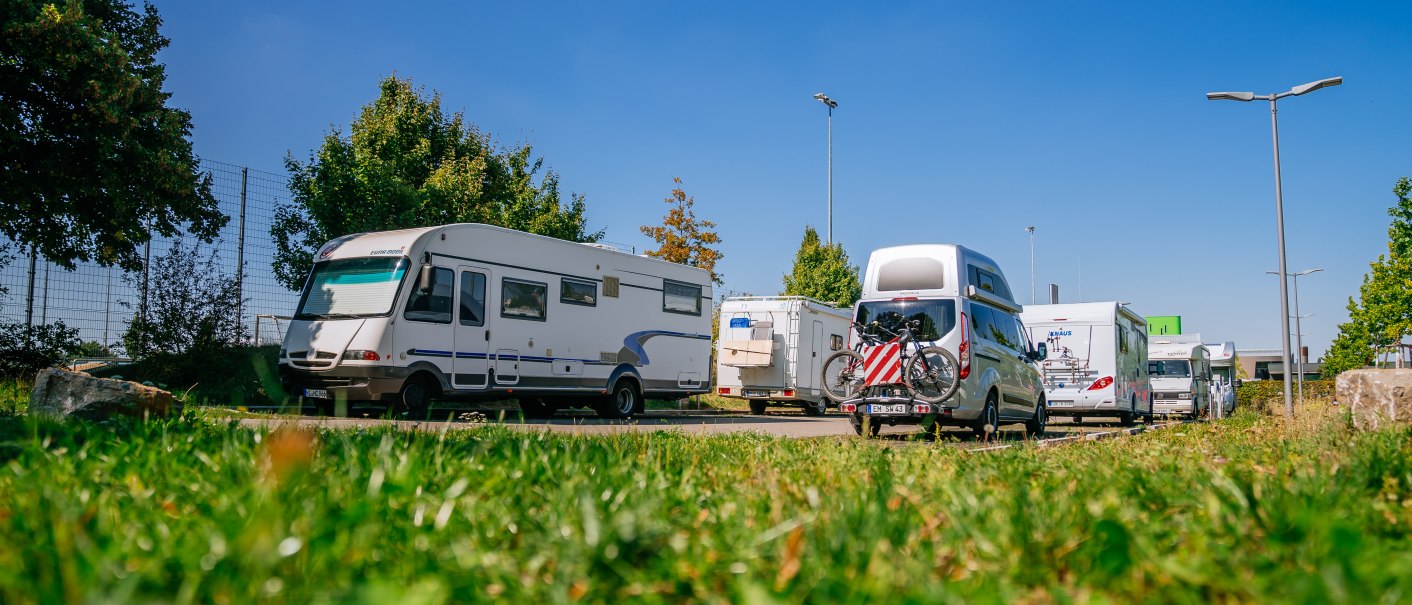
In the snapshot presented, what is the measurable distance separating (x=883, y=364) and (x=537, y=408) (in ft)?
24.2

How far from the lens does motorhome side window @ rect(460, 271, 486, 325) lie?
46.7 feet

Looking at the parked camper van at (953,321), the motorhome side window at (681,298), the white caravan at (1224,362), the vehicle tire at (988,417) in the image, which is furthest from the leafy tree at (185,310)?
the white caravan at (1224,362)

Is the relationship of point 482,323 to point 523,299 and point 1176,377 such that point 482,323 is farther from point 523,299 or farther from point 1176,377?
point 1176,377

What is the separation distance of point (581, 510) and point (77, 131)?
14.5 metres

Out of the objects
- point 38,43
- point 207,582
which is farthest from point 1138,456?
point 38,43

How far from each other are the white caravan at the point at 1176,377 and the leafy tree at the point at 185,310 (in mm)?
23588

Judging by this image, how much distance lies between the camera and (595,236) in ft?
100

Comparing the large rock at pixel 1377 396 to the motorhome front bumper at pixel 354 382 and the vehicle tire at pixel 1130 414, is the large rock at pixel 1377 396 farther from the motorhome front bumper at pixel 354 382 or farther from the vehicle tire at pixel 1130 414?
the vehicle tire at pixel 1130 414

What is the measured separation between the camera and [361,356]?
13.0 m

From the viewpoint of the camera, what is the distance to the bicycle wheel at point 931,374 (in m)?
12.6

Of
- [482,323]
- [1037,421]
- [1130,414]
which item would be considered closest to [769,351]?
[1130,414]

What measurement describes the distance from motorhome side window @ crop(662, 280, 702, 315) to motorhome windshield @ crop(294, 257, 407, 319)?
6.11m

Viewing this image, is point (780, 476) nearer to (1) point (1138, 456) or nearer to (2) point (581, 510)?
(2) point (581, 510)

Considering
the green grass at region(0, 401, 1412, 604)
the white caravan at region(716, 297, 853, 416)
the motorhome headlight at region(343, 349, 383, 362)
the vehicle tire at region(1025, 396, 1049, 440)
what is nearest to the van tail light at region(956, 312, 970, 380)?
the vehicle tire at region(1025, 396, 1049, 440)
